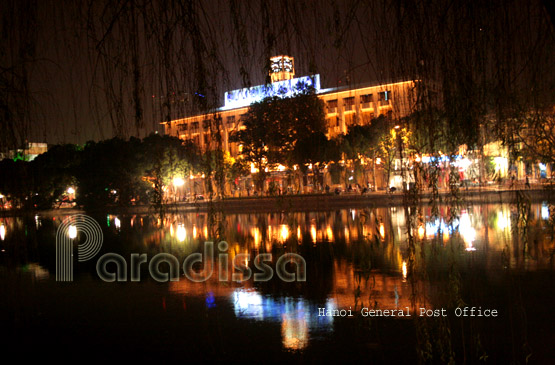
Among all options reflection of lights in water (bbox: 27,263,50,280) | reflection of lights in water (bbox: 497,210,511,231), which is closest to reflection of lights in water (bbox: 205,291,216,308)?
reflection of lights in water (bbox: 27,263,50,280)

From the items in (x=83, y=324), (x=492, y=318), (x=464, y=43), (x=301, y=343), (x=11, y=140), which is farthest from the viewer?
(x=83, y=324)

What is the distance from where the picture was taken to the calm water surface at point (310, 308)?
5340mm

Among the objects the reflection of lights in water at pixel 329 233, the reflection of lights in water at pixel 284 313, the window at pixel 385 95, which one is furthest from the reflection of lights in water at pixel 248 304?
the reflection of lights in water at pixel 329 233

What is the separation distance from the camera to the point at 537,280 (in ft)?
28.7

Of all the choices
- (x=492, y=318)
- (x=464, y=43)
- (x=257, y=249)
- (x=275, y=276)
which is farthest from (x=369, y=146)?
(x=464, y=43)

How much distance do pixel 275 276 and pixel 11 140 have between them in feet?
24.3

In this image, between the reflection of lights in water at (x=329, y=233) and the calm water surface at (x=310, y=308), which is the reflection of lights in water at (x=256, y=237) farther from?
the calm water surface at (x=310, y=308)

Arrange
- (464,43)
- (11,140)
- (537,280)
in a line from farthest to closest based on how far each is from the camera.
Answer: (537,280) → (11,140) → (464,43)

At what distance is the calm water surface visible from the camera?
17.5 feet

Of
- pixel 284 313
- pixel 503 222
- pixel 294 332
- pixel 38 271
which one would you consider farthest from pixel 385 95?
pixel 503 222

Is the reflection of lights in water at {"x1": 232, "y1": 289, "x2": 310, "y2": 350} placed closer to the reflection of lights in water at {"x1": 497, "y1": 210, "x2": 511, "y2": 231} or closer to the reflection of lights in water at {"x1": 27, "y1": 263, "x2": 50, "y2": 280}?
the reflection of lights in water at {"x1": 27, "y1": 263, "x2": 50, "y2": 280}

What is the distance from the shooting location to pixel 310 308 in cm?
779

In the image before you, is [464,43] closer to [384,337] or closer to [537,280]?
[384,337]

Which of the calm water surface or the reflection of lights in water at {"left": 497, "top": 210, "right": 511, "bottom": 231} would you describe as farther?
the reflection of lights in water at {"left": 497, "top": 210, "right": 511, "bottom": 231}
